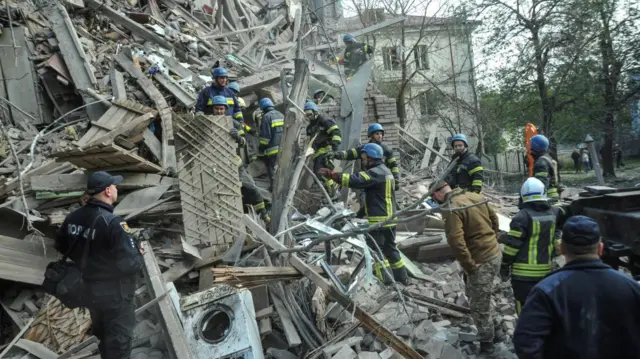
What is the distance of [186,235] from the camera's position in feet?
15.7

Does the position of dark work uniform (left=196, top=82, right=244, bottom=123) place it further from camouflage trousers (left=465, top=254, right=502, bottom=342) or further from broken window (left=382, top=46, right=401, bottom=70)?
broken window (left=382, top=46, right=401, bottom=70)

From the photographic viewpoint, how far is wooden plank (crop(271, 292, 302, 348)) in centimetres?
396

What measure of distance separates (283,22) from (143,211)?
10.8 m

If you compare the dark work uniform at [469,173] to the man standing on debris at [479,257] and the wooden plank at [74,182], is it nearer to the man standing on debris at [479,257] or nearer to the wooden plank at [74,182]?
the man standing on debris at [479,257]

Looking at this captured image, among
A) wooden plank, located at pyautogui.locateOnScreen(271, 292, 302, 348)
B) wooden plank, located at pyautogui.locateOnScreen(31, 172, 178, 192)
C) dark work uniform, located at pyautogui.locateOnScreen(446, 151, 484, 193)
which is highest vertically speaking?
wooden plank, located at pyautogui.locateOnScreen(31, 172, 178, 192)

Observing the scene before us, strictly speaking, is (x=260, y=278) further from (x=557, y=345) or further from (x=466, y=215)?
(x=557, y=345)

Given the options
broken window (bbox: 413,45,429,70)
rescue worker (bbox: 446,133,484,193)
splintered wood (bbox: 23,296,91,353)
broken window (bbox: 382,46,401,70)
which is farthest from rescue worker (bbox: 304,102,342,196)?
broken window (bbox: 382,46,401,70)

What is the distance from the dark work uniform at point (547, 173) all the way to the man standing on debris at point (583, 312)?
155 inches

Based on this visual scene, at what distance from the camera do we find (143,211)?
4.92 meters

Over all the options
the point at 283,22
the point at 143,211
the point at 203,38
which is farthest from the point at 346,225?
the point at 283,22

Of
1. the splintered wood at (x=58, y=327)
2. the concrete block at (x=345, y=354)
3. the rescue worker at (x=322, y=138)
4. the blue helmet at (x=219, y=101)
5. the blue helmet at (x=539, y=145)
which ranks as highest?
the blue helmet at (x=219, y=101)

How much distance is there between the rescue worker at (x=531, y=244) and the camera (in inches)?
147

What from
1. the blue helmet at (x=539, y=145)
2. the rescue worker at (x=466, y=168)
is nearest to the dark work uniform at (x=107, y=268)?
the rescue worker at (x=466, y=168)

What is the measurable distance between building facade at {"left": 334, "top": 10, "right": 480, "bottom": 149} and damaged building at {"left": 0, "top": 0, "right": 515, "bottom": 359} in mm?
11328
